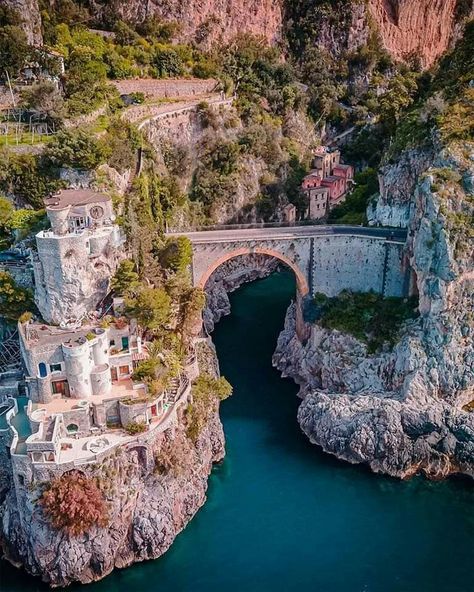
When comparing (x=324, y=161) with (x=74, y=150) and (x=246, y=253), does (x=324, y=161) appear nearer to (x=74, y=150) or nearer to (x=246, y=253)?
(x=246, y=253)

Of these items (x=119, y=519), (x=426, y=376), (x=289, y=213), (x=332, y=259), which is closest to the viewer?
(x=119, y=519)

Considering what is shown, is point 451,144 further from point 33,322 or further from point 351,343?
point 33,322

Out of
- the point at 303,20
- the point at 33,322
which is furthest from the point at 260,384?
the point at 303,20

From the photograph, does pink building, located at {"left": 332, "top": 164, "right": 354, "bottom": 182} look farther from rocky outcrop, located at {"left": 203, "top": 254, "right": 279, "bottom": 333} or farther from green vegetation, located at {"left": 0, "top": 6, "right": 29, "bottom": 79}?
green vegetation, located at {"left": 0, "top": 6, "right": 29, "bottom": 79}

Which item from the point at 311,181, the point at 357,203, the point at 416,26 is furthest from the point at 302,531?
the point at 416,26

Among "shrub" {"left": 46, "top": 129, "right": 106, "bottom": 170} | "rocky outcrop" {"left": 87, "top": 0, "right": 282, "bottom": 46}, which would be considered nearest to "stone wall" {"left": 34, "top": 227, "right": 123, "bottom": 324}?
"shrub" {"left": 46, "top": 129, "right": 106, "bottom": 170}
